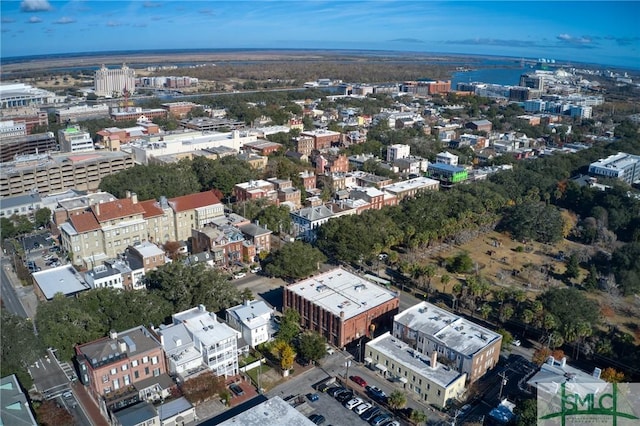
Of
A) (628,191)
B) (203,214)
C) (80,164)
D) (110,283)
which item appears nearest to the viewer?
(110,283)

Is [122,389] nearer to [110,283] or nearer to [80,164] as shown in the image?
[110,283]

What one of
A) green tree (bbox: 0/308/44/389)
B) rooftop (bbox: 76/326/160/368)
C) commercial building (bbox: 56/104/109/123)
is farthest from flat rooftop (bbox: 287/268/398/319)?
commercial building (bbox: 56/104/109/123)

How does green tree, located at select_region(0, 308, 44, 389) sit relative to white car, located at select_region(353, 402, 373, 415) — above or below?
above

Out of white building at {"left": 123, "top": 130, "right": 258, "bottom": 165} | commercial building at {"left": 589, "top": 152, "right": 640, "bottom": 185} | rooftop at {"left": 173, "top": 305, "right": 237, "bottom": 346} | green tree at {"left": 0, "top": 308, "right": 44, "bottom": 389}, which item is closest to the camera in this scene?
green tree at {"left": 0, "top": 308, "right": 44, "bottom": 389}

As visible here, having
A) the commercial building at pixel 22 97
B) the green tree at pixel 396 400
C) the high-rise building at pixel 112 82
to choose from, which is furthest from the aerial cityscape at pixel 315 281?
the high-rise building at pixel 112 82

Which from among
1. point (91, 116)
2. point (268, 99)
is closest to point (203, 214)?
point (91, 116)

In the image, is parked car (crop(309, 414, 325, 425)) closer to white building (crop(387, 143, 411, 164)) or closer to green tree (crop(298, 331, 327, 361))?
green tree (crop(298, 331, 327, 361))

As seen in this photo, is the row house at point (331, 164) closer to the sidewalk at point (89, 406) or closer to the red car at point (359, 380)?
the red car at point (359, 380)
